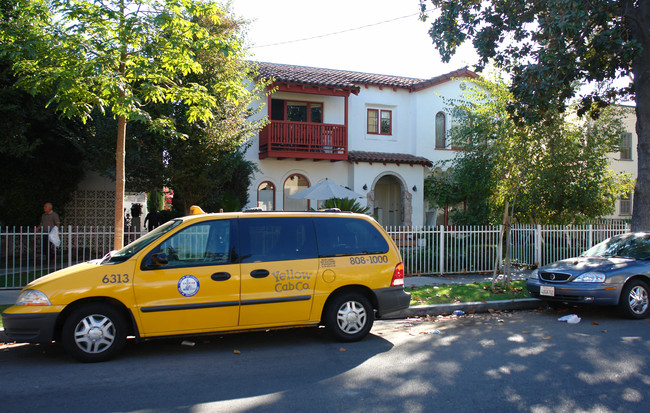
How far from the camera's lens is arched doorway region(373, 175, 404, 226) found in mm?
21578

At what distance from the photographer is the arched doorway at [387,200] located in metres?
21.6

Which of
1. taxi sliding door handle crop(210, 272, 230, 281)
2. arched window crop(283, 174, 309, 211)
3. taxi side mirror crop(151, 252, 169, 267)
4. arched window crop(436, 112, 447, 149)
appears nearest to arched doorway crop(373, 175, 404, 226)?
arched window crop(436, 112, 447, 149)

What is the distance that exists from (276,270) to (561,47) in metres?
8.15

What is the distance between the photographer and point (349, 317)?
666 cm

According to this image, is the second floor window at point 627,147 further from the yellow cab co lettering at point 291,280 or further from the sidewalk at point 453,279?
the yellow cab co lettering at point 291,280

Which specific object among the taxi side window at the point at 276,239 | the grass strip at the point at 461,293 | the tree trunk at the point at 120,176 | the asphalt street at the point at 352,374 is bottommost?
the asphalt street at the point at 352,374

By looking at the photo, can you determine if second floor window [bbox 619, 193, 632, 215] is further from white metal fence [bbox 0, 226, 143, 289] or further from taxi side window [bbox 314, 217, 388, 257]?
white metal fence [bbox 0, 226, 143, 289]

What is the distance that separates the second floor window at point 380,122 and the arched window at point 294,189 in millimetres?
3634

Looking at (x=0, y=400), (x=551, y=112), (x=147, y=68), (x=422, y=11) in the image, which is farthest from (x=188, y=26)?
(x=551, y=112)

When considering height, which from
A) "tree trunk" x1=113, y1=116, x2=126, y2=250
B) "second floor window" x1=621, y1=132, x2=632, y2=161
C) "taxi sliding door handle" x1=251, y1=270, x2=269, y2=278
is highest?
"second floor window" x1=621, y1=132, x2=632, y2=161

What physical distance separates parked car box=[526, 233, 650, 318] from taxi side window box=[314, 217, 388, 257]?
3568 mm

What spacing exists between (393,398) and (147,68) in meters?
6.10

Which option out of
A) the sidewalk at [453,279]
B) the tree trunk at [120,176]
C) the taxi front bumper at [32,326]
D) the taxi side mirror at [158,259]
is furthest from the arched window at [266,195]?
the taxi front bumper at [32,326]

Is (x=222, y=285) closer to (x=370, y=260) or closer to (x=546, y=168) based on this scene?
(x=370, y=260)
